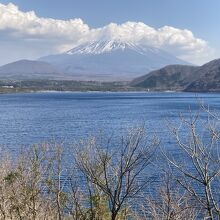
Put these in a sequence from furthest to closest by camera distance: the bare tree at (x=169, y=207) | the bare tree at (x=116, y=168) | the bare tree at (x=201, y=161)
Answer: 1. the bare tree at (x=116, y=168)
2. the bare tree at (x=169, y=207)
3. the bare tree at (x=201, y=161)

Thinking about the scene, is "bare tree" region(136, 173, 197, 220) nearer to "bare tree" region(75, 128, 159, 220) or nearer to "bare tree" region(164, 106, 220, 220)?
"bare tree" region(164, 106, 220, 220)

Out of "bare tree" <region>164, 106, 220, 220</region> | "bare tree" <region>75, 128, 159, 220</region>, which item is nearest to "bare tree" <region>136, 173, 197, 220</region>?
"bare tree" <region>164, 106, 220, 220</region>

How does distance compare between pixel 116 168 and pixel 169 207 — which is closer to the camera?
pixel 169 207

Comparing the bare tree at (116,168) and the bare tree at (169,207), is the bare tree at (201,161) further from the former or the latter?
the bare tree at (116,168)

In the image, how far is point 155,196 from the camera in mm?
34188

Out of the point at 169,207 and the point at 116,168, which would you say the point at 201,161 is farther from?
the point at 116,168

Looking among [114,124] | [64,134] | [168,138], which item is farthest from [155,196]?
[114,124]

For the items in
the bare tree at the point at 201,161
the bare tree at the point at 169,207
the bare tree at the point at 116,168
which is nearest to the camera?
the bare tree at the point at 201,161

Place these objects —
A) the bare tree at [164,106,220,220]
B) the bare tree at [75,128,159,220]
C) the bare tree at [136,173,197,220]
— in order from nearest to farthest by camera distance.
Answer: the bare tree at [164,106,220,220] < the bare tree at [136,173,197,220] < the bare tree at [75,128,159,220]

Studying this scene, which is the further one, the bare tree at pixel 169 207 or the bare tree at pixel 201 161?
the bare tree at pixel 169 207

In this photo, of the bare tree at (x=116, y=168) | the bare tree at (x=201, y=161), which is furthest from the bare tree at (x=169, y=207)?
the bare tree at (x=116, y=168)

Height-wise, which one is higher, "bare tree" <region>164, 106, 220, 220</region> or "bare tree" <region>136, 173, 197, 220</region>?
"bare tree" <region>164, 106, 220, 220</region>

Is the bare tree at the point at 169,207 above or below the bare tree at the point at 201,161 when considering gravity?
below

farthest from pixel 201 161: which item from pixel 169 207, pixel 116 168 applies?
pixel 116 168
